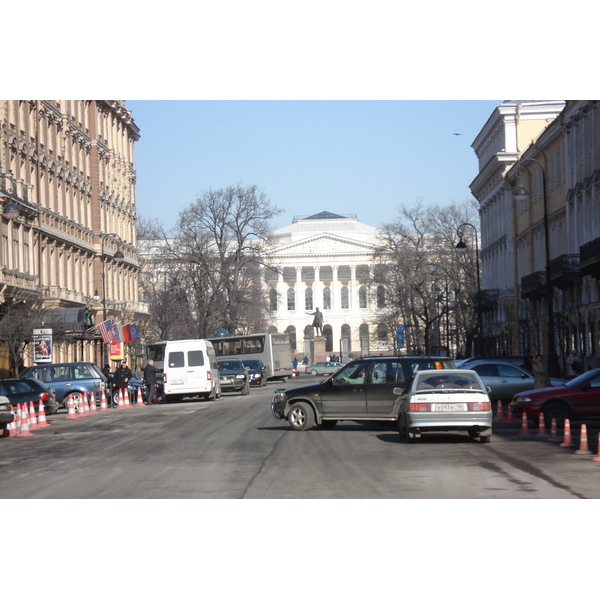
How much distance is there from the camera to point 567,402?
2373 centimetres

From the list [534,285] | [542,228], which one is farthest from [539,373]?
[542,228]

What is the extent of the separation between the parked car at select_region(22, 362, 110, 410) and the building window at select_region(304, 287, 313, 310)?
126147 mm

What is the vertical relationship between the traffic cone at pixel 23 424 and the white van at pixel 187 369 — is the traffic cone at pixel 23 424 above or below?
below

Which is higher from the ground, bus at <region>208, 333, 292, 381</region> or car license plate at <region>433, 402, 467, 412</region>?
bus at <region>208, 333, 292, 381</region>

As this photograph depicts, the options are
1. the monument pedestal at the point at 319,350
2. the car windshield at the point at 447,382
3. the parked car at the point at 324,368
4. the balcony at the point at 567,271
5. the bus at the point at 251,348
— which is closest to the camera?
the car windshield at the point at 447,382

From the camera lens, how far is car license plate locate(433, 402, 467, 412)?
64.0 feet

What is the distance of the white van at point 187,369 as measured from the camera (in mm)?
Result: 40688

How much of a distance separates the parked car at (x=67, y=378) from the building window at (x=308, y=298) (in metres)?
126

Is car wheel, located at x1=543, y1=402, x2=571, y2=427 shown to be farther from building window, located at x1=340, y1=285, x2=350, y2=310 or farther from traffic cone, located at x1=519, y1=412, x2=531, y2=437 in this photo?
building window, located at x1=340, y1=285, x2=350, y2=310

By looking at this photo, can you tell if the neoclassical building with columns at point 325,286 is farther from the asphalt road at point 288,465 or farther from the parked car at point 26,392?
the asphalt road at point 288,465

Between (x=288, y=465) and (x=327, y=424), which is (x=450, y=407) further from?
(x=327, y=424)

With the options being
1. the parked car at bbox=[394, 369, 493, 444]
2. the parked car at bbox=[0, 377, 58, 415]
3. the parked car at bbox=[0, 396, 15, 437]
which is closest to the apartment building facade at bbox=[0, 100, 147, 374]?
the parked car at bbox=[0, 377, 58, 415]

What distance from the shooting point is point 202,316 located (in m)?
80.7

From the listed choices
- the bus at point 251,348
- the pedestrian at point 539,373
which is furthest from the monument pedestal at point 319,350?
the pedestrian at point 539,373
